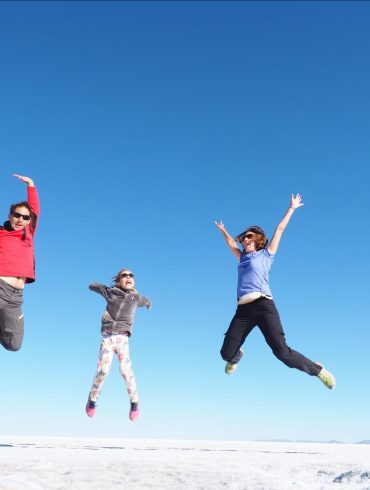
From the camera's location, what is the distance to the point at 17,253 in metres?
7.25

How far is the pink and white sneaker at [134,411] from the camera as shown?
854 cm

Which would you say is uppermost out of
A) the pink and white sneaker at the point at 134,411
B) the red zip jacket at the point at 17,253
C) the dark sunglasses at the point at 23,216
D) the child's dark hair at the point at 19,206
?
the child's dark hair at the point at 19,206

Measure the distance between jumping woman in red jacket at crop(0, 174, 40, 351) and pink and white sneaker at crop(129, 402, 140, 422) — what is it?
89.0 inches

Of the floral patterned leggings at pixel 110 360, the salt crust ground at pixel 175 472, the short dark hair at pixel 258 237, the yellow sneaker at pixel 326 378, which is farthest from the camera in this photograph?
the floral patterned leggings at pixel 110 360

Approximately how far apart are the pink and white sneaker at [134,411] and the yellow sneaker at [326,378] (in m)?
3.03

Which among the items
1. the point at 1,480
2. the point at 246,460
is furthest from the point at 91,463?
the point at 246,460

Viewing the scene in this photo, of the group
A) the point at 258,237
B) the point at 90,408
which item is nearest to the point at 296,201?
the point at 258,237

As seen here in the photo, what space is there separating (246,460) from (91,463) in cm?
142

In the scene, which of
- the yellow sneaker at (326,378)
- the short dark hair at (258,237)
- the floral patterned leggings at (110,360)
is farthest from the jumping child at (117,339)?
the yellow sneaker at (326,378)

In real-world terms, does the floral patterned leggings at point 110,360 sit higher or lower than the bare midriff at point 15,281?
lower

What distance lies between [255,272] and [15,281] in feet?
11.7

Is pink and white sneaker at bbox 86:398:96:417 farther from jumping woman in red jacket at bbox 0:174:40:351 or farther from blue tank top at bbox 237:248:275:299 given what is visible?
blue tank top at bbox 237:248:275:299

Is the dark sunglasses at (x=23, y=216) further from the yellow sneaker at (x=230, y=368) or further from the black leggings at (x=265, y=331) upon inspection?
the yellow sneaker at (x=230, y=368)

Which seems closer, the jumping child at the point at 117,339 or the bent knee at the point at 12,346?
the bent knee at the point at 12,346
